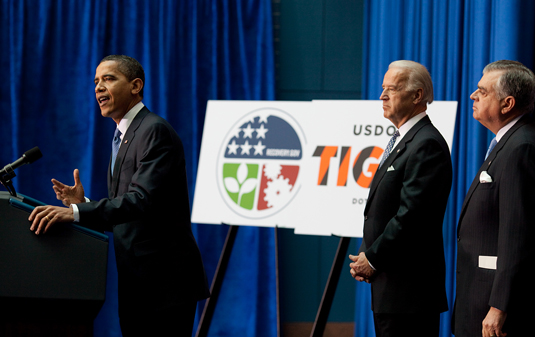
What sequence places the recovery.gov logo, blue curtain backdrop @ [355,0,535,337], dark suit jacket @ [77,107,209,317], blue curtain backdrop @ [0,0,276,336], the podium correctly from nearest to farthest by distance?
the podium < dark suit jacket @ [77,107,209,317] < blue curtain backdrop @ [355,0,535,337] < the recovery.gov logo < blue curtain backdrop @ [0,0,276,336]

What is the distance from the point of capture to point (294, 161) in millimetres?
3061

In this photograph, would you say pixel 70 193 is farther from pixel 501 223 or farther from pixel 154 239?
pixel 501 223

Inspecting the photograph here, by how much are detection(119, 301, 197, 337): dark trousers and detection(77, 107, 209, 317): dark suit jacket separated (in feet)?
0.09

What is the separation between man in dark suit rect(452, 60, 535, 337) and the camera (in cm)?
152

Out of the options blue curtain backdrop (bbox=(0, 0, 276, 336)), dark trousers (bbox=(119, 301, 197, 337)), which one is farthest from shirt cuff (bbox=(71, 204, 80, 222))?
blue curtain backdrop (bbox=(0, 0, 276, 336))

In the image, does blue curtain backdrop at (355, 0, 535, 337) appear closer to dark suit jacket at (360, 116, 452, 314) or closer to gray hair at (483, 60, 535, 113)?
gray hair at (483, 60, 535, 113)

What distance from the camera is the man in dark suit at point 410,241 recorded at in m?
1.76

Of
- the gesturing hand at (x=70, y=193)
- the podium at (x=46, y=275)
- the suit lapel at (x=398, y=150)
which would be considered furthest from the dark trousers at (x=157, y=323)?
the suit lapel at (x=398, y=150)

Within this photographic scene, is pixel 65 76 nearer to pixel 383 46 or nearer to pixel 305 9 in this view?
pixel 305 9

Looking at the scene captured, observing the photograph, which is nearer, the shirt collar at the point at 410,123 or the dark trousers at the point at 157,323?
the dark trousers at the point at 157,323

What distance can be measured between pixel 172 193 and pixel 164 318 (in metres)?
0.43

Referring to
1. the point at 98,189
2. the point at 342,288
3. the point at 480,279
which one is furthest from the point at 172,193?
the point at 342,288

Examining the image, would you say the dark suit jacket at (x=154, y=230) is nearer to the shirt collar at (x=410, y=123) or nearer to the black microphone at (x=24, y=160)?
the black microphone at (x=24, y=160)

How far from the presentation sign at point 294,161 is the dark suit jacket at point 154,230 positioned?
A: 1122 millimetres
